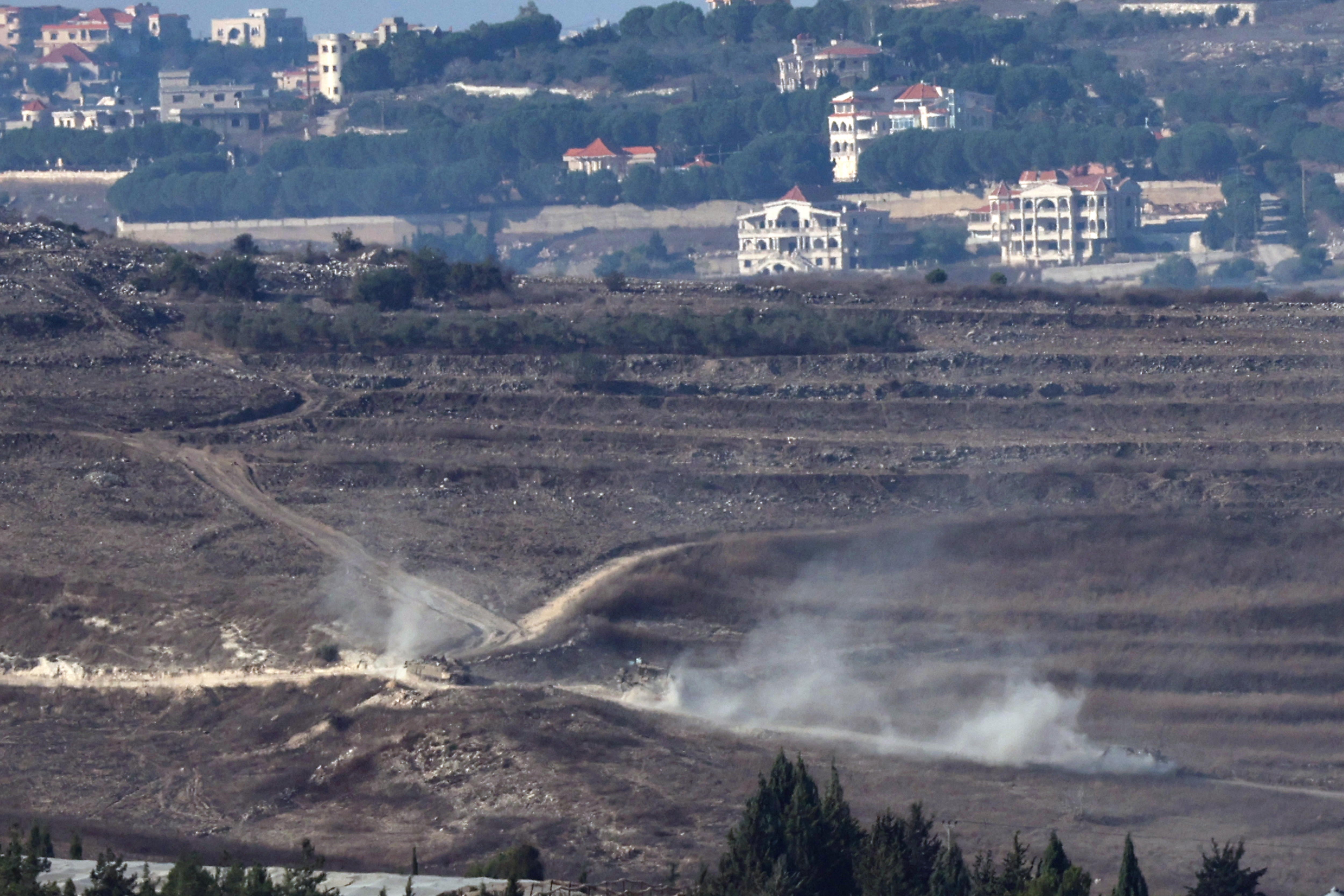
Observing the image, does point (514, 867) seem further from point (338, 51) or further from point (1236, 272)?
point (338, 51)

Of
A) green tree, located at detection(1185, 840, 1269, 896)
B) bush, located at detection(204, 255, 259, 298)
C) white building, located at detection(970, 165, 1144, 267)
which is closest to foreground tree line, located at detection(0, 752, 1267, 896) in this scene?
green tree, located at detection(1185, 840, 1269, 896)

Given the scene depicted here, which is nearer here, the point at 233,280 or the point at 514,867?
the point at 514,867

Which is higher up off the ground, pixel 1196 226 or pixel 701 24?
pixel 701 24

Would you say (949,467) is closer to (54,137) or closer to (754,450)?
(754,450)

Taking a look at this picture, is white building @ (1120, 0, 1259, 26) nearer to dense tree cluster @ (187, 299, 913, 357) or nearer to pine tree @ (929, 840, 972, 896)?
dense tree cluster @ (187, 299, 913, 357)

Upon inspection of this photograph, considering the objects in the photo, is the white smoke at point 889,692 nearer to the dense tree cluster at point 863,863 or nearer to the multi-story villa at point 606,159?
the dense tree cluster at point 863,863

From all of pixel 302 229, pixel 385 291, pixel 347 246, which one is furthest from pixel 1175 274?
pixel 385 291

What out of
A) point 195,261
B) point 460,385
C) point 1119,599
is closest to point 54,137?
point 195,261

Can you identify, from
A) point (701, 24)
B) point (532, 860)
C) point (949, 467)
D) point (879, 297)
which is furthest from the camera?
point (701, 24)
